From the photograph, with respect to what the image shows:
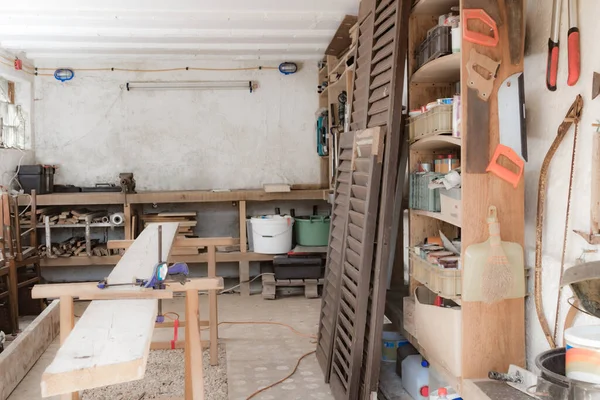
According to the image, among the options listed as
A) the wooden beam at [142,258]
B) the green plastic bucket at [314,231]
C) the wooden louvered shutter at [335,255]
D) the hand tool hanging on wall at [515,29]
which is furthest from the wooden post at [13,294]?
the hand tool hanging on wall at [515,29]

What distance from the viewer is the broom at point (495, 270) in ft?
9.15

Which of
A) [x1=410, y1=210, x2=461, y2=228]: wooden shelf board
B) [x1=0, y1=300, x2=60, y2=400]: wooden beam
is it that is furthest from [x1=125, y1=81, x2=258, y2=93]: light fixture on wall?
[x1=410, y1=210, x2=461, y2=228]: wooden shelf board

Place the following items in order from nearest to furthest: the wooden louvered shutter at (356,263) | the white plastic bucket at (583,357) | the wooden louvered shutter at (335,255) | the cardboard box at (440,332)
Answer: the white plastic bucket at (583,357), the cardboard box at (440,332), the wooden louvered shutter at (356,263), the wooden louvered shutter at (335,255)

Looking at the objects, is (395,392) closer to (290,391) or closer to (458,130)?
(290,391)

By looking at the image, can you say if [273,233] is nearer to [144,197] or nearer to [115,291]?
[144,197]

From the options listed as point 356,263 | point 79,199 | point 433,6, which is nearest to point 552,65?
point 433,6

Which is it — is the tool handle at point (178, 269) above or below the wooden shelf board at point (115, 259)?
above

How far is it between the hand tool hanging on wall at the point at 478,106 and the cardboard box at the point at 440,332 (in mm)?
787

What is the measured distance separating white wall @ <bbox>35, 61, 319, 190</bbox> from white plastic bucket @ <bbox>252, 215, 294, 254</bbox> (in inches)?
42.0

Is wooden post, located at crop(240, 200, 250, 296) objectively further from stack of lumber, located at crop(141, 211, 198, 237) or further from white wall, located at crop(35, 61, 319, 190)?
white wall, located at crop(35, 61, 319, 190)

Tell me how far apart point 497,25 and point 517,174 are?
0.75 m

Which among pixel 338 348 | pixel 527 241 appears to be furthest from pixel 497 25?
pixel 338 348

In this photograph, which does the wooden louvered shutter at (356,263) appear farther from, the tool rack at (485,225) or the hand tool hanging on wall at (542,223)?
the hand tool hanging on wall at (542,223)

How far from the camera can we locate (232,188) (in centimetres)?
748
